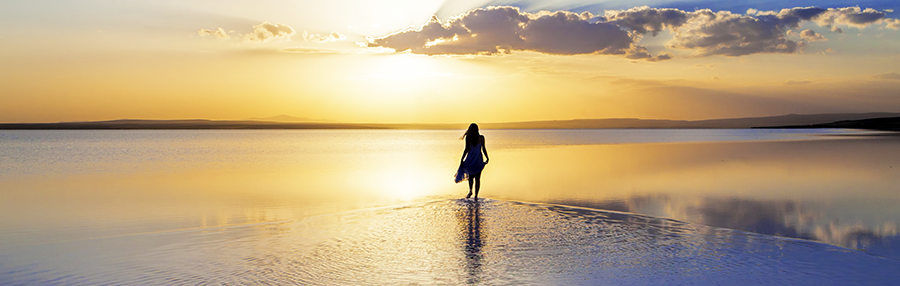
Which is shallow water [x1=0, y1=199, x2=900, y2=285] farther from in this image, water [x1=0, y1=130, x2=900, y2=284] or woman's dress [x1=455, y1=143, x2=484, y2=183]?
woman's dress [x1=455, y1=143, x2=484, y2=183]

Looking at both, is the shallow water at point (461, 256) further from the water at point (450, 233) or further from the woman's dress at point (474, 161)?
the woman's dress at point (474, 161)

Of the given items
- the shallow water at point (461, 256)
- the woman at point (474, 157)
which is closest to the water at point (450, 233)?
the shallow water at point (461, 256)

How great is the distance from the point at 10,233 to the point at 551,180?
1640cm

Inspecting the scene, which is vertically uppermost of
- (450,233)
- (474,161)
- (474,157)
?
(474,157)

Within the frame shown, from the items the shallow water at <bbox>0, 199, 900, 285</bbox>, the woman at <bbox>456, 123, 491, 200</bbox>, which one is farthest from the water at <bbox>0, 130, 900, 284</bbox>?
the woman at <bbox>456, 123, 491, 200</bbox>

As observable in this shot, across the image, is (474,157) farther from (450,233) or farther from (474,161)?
(450,233)

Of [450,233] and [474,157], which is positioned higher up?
[474,157]

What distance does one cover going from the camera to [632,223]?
36.4ft

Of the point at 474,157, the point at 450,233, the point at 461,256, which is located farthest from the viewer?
the point at 474,157

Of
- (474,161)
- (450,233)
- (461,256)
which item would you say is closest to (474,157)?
(474,161)

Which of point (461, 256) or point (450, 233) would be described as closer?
point (461, 256)

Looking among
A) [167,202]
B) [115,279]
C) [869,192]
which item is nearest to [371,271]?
[115,279]

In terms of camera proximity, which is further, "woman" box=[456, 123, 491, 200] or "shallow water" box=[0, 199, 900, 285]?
"woman" box=[456, 123, 491, 200]

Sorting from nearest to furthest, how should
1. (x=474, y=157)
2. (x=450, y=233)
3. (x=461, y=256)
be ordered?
(x=461, y=256) < (x=450, y=233) < (x=474, y=157)
